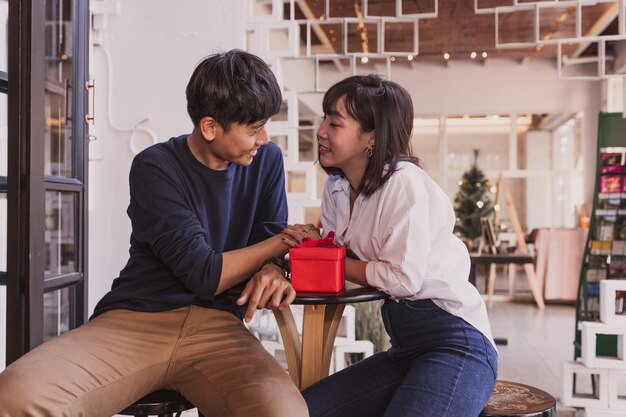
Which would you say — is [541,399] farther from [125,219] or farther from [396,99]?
[125,219]

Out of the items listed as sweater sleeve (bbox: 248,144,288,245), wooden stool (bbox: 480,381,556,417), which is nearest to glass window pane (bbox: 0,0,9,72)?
sweater sleeve (bbox: 248,144,288,245)

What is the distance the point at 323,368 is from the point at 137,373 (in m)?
0.66

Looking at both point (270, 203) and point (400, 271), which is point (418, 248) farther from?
point (270, 203)

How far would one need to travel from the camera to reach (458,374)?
1626mm

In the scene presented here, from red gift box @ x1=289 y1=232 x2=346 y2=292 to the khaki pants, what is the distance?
0.20 m

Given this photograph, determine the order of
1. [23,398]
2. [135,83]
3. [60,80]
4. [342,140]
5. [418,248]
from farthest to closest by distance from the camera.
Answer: [135,83], [60,80], [342,140], [418,248], [23,398]

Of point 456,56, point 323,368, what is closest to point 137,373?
point 323,368

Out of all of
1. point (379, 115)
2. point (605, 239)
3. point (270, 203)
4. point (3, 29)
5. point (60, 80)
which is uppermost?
point (3, 29)

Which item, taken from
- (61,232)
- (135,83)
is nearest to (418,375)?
(61,232)

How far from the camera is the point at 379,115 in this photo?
6.31 ft

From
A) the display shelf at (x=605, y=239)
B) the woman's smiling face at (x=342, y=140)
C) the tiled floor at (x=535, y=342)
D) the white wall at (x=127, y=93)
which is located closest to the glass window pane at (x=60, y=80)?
the white wall at (x=127, y=93)

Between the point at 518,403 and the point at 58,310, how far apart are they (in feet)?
5.93

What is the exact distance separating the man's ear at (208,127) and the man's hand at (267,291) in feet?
1.17

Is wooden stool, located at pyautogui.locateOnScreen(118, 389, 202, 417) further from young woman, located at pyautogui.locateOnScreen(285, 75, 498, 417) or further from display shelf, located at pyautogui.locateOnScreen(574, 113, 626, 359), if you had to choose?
display shelf, located at pyautogui.locateOnScreen(574, 113, 626, 359)
